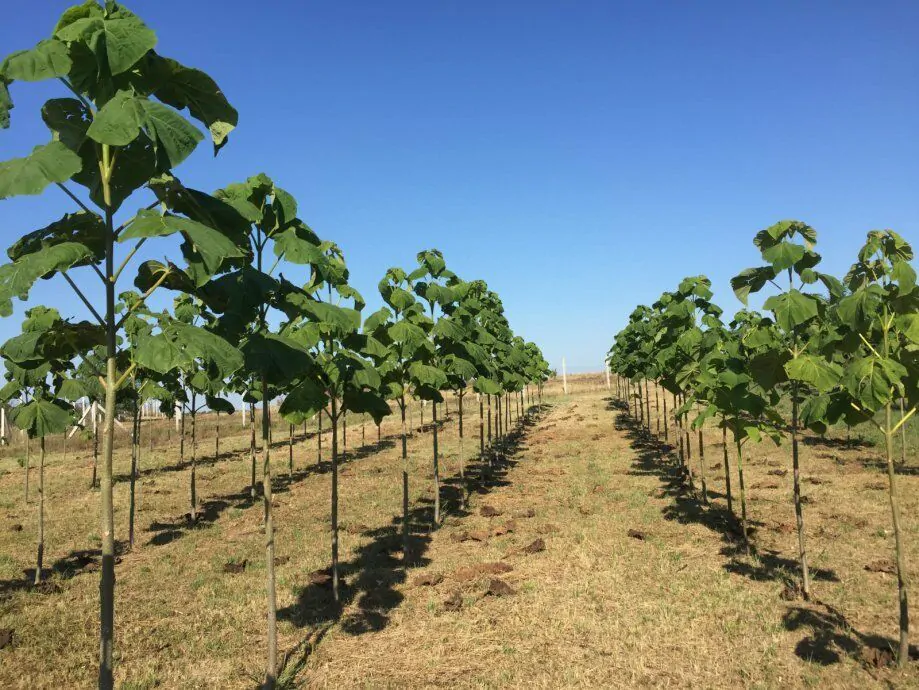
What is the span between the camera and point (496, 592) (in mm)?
10148

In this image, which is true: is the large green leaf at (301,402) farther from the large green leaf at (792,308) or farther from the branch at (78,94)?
the large green leaf at (792,308)

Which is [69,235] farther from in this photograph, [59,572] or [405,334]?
[59,572]

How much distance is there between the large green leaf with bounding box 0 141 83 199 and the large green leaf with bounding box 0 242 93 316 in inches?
18.2

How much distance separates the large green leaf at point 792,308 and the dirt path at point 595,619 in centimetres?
441

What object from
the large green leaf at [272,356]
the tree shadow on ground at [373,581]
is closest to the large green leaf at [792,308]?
the large green leaf at [272,356]

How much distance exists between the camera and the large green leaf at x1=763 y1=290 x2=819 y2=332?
26.3ft

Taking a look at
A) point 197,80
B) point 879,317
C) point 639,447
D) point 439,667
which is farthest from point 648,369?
point 197,80

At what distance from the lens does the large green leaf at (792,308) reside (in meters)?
8.03

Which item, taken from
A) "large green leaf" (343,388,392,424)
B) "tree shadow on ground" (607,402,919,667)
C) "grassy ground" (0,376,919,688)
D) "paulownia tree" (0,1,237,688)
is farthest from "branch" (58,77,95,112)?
"tree shadow on ground" (607,402,919,667)

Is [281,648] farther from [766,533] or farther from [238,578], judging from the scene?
[766,533]

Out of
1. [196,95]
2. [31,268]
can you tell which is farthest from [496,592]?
[196,95]

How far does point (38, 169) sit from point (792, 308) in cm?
870

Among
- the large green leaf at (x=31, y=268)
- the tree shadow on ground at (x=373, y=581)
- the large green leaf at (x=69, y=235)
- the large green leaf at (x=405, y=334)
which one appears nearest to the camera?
the large green leaf at (x=31, y=268)

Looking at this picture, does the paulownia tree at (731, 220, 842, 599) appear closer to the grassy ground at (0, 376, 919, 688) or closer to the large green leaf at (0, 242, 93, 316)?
the grassy ground at (0, 376, 919, 688)
